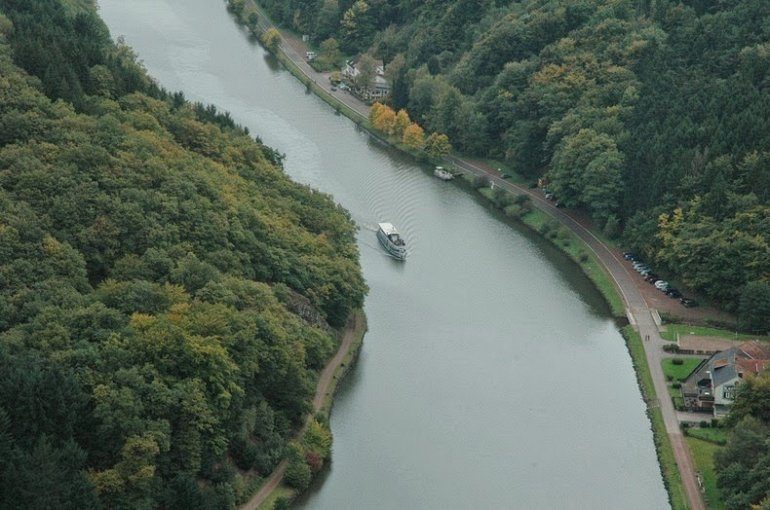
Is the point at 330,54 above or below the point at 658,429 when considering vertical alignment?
above

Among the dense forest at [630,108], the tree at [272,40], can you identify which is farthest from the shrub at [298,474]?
the tree at [272,40]

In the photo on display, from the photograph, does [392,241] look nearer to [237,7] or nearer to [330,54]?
[330,54]

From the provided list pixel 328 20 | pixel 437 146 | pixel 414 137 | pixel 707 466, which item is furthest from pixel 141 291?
pixel 328 20

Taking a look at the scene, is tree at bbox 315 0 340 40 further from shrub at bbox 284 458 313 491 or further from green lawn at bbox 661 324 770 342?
shrub at bbox 284 458 313 491

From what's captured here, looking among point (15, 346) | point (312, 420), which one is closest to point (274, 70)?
point (312, 420)

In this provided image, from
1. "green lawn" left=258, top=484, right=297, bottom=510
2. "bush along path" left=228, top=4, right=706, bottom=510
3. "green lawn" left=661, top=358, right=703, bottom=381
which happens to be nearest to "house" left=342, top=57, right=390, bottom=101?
"bush along path" left=228, top=4, right=706, bottom=510

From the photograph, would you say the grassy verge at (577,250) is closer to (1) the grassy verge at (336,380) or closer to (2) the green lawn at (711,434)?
(2) the green lawn at (711,434)
